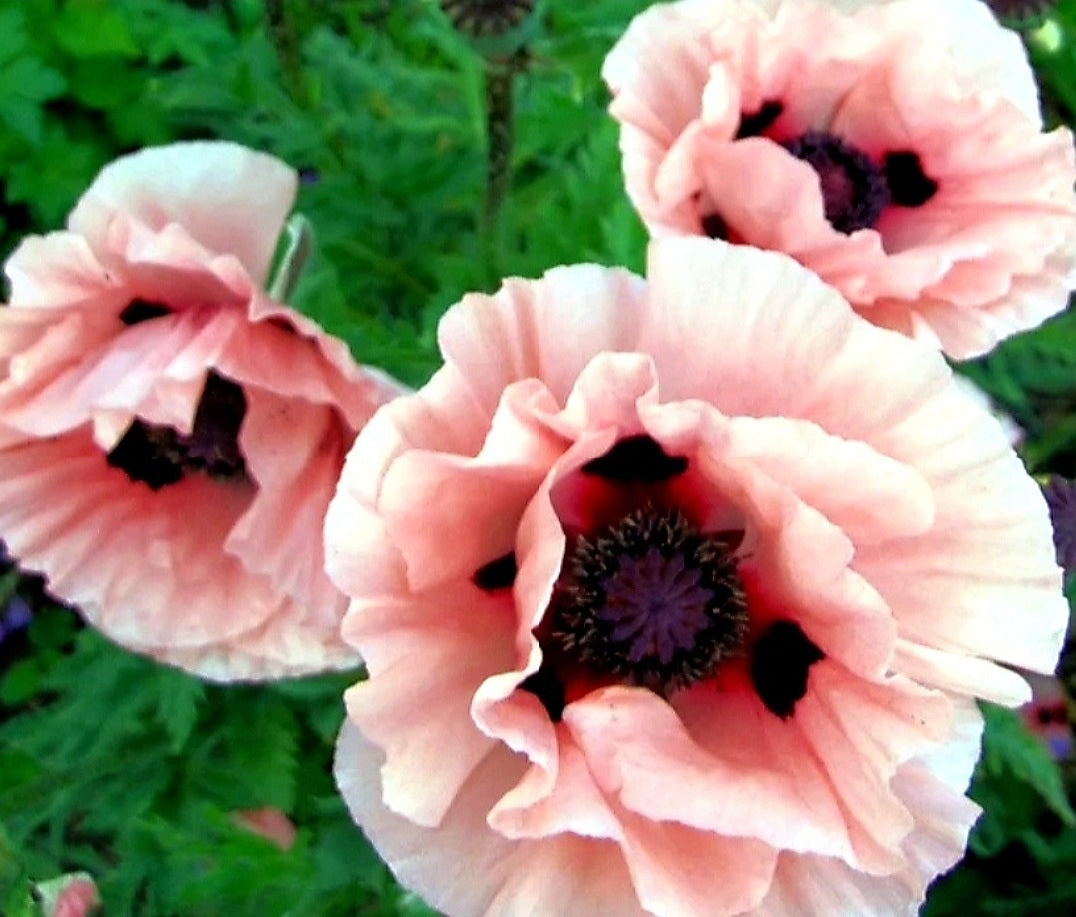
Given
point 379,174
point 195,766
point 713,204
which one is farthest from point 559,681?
point 379,174

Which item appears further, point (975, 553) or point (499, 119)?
point (499, 119)

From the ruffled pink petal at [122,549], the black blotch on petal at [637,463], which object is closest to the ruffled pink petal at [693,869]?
the black blotch on petal at [637,463]

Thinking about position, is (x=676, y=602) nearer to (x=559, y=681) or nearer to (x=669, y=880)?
(x=559, y=681)

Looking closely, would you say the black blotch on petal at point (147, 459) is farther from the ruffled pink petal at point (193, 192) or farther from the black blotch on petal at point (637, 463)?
the black blotch on petal at point (637, 463)

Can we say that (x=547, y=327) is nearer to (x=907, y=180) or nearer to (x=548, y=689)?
(x=548, y=689)

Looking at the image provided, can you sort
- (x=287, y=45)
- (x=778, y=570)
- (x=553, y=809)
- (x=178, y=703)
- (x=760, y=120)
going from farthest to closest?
(x=287, y=45)
(x=178, y=703)
(x=760, y=120)
(x=778, y=570)
(x=553, y=809)

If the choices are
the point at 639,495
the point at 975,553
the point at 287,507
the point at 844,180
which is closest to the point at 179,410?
the point at 287,507

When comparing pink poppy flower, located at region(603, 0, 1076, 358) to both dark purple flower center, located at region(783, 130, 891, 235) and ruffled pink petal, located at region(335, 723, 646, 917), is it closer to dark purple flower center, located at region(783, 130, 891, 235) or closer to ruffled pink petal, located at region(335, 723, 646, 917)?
dark purple flower center, located at region(783, 130, 891, 235)
